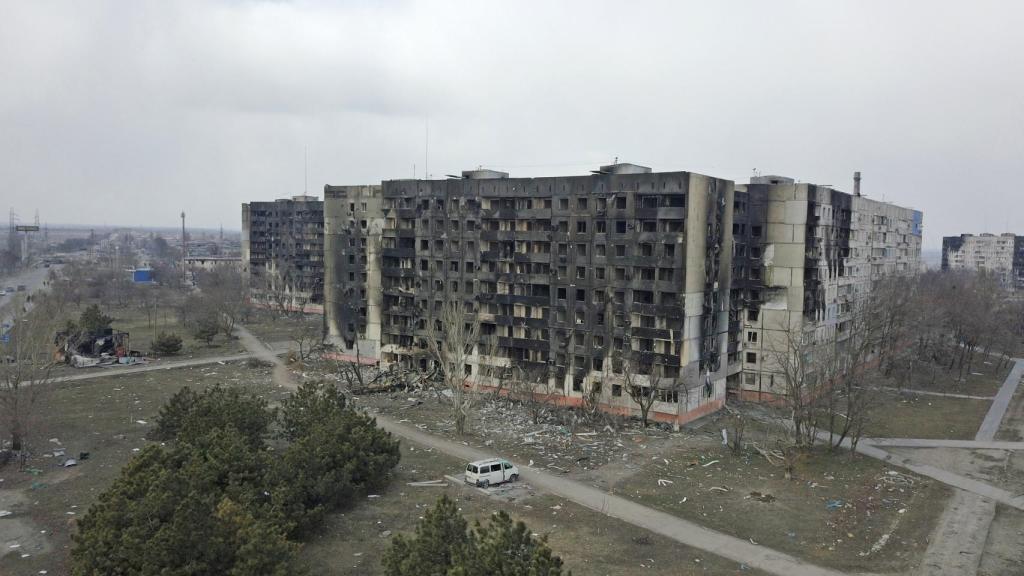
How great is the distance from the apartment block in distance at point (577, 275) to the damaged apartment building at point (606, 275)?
12cm

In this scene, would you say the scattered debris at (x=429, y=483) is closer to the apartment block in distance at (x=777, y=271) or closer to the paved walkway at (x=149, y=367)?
the apartment block in distance at (x=777, y=271)

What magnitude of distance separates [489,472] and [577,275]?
2267 centimetres

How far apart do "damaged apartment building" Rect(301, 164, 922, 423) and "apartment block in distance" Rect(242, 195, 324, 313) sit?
162 feet

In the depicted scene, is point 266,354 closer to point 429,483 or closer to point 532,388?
point 532,388

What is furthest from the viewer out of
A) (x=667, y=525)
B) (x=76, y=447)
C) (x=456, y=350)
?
(x=456, y=350)

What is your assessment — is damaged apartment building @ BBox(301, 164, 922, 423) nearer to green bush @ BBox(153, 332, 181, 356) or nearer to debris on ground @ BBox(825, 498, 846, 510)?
debris on ground @ BBox(825, 498, 846, 510)

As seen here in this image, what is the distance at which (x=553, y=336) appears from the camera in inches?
2235

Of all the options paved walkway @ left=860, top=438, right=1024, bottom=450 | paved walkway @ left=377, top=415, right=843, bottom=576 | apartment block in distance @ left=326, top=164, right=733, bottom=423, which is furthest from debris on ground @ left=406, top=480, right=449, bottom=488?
paved walkway @ left=860, top=438, right=1024, bottom=450

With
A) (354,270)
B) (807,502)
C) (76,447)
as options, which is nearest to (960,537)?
(807,502)

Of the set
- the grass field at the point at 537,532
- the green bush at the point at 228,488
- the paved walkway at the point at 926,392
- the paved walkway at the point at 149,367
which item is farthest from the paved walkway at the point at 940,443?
the paved walkway at the point at 149,367

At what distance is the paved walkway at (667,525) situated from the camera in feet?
92.9

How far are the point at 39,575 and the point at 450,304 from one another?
3955cm

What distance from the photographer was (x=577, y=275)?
55.7 metres

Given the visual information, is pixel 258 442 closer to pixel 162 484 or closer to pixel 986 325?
pixel 162 484
